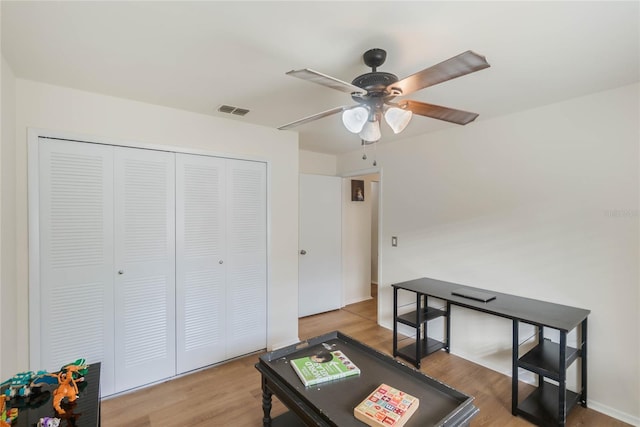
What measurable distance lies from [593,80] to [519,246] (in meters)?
1.32

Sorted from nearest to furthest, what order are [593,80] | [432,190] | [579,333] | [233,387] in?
[593,80] < [579,333] < [233,387] < [432,190]

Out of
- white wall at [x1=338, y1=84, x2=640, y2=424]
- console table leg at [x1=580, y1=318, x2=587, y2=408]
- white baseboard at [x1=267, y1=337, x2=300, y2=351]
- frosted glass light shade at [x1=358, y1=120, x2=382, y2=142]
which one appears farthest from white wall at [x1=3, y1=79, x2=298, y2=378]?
console table leg at [x1=580, y1=318, x2=587, y2=408]

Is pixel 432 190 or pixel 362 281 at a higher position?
pixel 432 190

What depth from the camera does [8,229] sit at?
1771 mm

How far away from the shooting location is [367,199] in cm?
487

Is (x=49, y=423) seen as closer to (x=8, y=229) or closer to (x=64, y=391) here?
(x=64, y=391)

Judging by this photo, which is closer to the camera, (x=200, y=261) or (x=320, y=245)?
(x=200, y=261)

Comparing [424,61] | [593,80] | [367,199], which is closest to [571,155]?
[593,80]

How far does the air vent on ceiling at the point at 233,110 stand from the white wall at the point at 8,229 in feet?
4.19

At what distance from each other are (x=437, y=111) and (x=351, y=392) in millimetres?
1549

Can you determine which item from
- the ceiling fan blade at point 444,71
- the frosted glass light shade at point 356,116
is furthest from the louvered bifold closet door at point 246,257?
the ceiling fan blade at point 444,71

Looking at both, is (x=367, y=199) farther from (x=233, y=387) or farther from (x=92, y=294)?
(x=92, y=294)

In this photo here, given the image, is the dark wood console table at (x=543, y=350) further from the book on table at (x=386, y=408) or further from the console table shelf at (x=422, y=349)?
the book on table at (x=386, y=408)

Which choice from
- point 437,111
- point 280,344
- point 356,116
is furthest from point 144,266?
point 437,111
